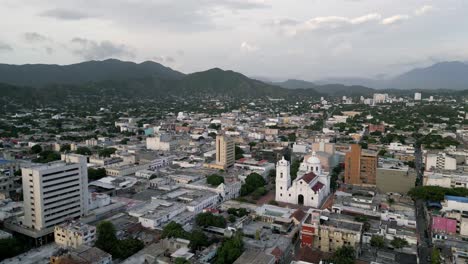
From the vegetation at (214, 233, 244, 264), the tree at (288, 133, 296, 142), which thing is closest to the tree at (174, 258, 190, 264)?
the vegetation at (214, 233, 244, 264)

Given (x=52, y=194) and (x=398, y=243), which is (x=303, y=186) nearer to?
(x=398, y=243)

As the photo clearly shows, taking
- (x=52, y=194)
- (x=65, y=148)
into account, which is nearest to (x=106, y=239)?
(x=52, y=194)

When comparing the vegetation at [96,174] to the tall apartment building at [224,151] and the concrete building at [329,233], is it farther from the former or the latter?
the concrete building at [329,233]

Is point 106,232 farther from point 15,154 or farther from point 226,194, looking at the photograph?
point 15,154

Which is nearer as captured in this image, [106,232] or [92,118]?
[106,232]

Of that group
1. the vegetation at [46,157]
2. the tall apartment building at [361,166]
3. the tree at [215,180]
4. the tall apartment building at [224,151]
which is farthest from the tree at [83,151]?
the tall apartment building at [361,166]

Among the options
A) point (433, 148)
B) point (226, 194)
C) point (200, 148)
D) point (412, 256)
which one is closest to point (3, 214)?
point (226, 194)
